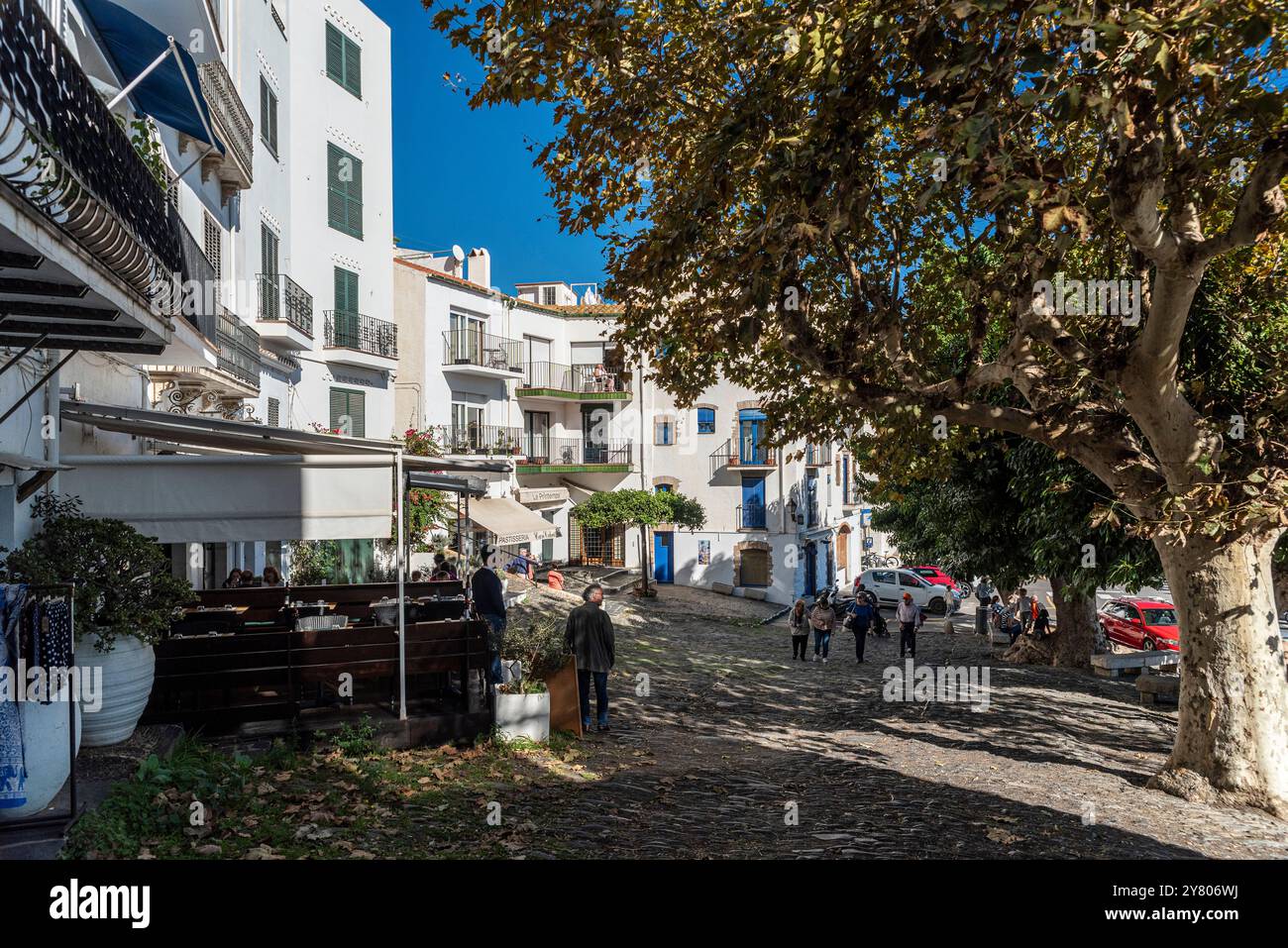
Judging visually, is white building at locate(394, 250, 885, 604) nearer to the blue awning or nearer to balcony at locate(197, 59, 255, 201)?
balcony at locate(197, 59, 255, 201)

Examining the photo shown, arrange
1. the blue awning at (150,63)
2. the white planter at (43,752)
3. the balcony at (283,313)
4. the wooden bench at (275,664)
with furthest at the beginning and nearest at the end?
1. the balcony at (283,313)
2. the blue awning at (150,63)
3. the wooden bench at (275,664)
4. the white planter at (43,752)

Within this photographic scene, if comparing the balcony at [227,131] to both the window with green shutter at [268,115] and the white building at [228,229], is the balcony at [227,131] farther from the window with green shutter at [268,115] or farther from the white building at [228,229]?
the window with green shutter at [268,115]

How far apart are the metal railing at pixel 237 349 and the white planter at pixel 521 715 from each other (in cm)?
787

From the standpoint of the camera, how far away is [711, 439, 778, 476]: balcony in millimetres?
39812

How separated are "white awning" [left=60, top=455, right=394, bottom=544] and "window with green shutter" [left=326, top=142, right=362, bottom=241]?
56.7 feet

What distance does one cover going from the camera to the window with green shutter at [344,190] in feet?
78.6

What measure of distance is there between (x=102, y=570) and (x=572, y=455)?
3353 cm

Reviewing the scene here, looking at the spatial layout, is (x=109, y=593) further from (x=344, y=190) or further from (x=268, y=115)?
(x=344, y=190)

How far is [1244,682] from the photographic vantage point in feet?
30.5

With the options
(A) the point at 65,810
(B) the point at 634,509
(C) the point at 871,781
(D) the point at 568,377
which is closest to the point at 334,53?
(D) the point at 568,377

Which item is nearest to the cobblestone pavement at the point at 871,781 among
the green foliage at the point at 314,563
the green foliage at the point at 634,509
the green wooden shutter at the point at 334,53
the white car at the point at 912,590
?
the green foliage at the point at 314,563

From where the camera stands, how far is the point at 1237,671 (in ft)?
30.4

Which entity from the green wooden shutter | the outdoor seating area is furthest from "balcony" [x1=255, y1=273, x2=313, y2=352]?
the outdoor seating area
